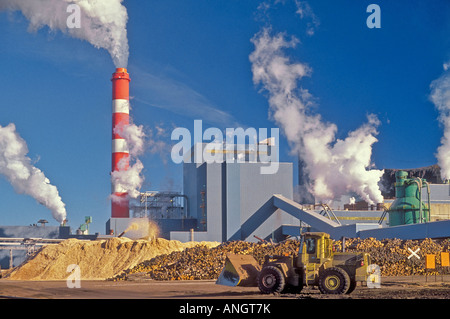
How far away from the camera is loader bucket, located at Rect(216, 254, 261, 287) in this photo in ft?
73.9

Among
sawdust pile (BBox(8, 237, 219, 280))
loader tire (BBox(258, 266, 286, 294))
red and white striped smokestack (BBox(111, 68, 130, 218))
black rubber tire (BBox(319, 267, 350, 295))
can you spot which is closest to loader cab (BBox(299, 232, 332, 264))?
black rubber tire (BBox(319, 267, 350, 295))

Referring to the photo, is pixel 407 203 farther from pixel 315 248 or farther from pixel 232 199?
pixel 315 248

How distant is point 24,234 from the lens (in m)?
70.4

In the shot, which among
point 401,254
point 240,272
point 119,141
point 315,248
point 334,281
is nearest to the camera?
point 334,281

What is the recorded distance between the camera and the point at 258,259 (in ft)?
118

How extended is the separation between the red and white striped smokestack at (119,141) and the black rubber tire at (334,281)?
51.4 metres

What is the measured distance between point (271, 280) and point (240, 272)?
248 cm

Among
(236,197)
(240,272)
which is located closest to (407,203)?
(236,197)

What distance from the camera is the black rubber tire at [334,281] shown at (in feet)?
64.0

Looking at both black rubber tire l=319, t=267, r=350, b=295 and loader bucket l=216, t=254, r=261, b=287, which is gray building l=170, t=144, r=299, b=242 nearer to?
loader bucket l=216, t=254, r=261, b=287

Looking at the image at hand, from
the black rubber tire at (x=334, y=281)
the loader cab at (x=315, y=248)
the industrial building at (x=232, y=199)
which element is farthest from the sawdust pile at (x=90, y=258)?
the black rubber tire at (x=334, y=281)
